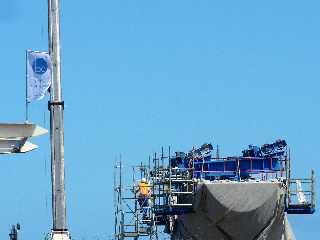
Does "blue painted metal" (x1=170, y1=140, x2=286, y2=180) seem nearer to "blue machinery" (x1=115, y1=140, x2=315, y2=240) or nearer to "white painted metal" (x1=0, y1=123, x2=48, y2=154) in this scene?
"blue machinery" (x1=115, y1=140, x2=315, y2=240)

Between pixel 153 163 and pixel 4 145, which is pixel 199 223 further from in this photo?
pixel 4 145

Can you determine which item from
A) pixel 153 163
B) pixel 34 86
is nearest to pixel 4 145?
pixel 34 86

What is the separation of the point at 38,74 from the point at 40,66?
9.8 inches

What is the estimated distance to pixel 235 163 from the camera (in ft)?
164

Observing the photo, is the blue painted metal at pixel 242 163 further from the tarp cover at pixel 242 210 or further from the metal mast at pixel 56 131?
the metal mast at pixel 56 131

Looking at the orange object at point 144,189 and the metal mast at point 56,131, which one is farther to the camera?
the orange object at point 144,189

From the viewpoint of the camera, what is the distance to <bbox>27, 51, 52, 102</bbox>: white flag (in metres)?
29.7

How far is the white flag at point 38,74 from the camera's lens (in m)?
29.7

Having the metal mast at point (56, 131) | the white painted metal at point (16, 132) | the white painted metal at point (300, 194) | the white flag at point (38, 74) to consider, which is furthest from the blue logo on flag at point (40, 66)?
the white painted metal at point (300, 194)

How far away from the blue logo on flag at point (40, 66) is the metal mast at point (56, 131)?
51 cm

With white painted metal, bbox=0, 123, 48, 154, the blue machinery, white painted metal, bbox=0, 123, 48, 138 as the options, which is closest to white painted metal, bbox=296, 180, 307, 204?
the blue machinery

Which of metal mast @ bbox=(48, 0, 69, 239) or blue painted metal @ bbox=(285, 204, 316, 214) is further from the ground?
metal mast @ bbox=(48, 0, 69, 239)

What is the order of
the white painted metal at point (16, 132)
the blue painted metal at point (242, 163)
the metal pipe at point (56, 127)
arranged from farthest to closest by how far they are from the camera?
the blue painted metal at point (242, 163) < the metal pipe at point (56, 127) < the white painted metal at point (16, 132)

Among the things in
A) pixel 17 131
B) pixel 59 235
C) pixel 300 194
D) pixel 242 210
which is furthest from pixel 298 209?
pixel 17 131
